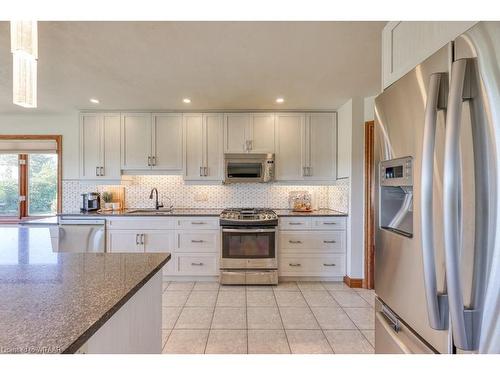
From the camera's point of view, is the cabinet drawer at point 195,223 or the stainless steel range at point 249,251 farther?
the cabinet drawer at point 195,223

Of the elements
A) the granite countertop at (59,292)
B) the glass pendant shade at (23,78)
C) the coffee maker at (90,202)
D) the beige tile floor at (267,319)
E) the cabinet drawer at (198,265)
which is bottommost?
the beige tile floor at (267,319)

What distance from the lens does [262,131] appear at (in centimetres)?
381

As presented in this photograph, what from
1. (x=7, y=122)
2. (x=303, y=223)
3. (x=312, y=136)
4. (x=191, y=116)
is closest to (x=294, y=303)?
(x=303, y=223)

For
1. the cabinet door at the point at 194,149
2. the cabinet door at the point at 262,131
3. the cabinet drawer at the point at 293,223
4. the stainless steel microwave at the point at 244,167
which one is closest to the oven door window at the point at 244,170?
the stainless steel microwave at the point at 244,167

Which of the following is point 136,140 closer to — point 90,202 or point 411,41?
point 90,202

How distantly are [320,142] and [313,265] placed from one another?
1640 mm

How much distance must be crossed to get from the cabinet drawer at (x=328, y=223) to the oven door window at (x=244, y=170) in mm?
954

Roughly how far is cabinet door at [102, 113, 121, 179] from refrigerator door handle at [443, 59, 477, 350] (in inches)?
151

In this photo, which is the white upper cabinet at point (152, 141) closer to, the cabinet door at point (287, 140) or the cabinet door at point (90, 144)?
the cabinet door at point (90, 144)

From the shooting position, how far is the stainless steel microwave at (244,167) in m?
3.73

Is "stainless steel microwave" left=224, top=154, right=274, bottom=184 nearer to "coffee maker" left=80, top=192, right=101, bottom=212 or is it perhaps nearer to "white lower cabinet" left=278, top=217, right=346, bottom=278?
"white lower cabinet" left=278, top=217, right=346, bottom=278
